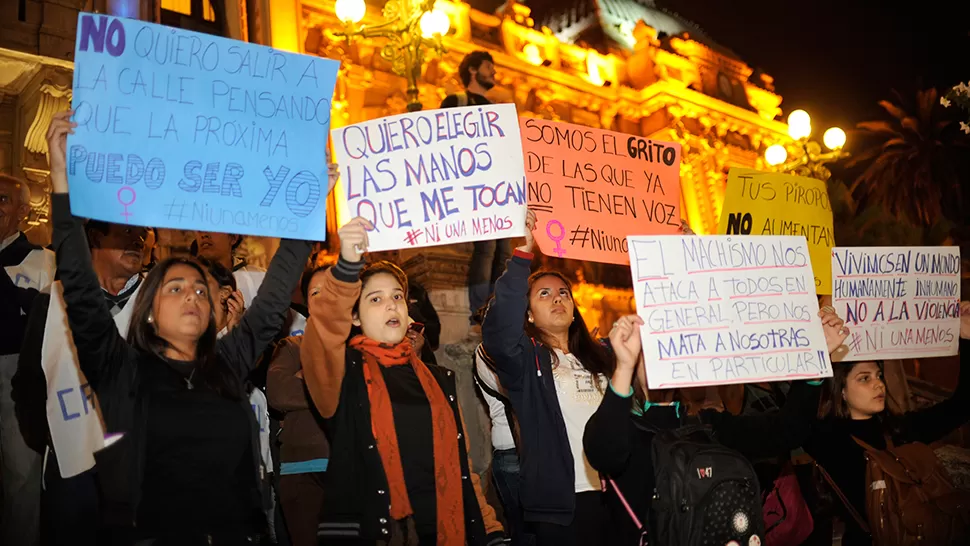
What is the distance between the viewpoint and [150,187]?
3363 mm

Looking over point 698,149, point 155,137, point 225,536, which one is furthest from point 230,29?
point 698,149

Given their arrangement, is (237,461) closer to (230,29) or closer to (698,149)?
(230,29)

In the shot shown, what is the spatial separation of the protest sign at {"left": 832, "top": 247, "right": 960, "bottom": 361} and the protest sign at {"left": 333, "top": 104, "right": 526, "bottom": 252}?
1.84 metres

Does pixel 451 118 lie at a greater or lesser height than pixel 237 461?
greater

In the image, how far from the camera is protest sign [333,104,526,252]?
395 cm

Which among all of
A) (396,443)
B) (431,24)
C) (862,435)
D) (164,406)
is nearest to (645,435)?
(396,443)

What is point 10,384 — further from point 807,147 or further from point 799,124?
point 807,147

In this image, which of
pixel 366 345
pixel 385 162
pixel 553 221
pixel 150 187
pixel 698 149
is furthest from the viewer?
pixel 698 149

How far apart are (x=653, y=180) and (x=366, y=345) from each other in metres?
1.91

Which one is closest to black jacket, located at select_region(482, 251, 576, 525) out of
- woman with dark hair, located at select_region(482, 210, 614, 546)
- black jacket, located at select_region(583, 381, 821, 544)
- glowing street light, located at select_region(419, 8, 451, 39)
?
woman with dark hair, located at select_region(482, 210, 614, 546)

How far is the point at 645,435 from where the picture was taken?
3.66 m

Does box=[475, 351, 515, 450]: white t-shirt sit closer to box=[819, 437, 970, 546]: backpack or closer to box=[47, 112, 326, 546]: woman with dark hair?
box=[47, 112, 326, 546]: woman with dark hair

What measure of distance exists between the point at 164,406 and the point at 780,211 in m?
3.35

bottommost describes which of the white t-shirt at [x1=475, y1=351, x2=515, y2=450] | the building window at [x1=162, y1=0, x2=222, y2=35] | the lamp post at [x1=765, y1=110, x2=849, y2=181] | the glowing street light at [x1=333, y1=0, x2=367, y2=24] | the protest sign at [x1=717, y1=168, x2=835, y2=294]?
the white t-shirt at [x1=475, y1=351, x2=515, y2=450]
